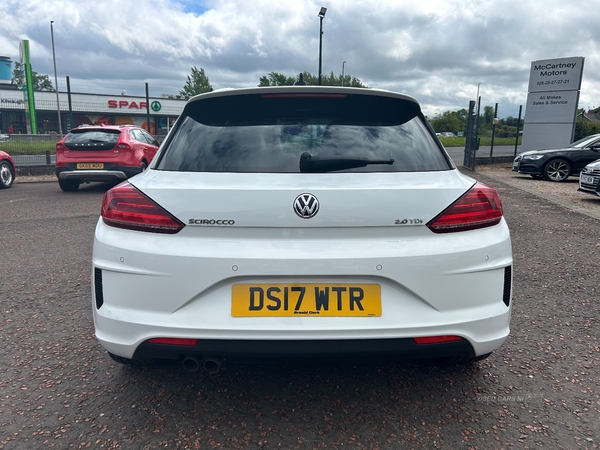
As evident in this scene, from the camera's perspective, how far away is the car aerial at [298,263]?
203 centimetres

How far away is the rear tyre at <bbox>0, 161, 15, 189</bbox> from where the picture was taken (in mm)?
12117

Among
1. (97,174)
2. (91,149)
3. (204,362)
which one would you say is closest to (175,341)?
(204,362)

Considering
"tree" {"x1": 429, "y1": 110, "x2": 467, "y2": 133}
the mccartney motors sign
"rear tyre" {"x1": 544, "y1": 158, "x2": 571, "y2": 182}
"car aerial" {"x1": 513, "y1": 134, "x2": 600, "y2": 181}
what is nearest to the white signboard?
the mccartney motors sign

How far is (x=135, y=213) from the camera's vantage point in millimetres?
2166

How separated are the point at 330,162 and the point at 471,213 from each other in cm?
68

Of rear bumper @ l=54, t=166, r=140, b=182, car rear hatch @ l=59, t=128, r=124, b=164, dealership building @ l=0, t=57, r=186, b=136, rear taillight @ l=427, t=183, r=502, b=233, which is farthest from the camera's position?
dealership building @ l=0, t=57, r=186, b=136

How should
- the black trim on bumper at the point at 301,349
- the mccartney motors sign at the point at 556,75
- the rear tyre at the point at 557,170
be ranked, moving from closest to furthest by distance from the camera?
the black trim on bumper at the point at 301,349, the rear tyre at the point at 557,170, the mccartney motors sign at the point at 556,75

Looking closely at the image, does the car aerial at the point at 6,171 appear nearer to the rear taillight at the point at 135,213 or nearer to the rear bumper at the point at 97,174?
the rear bumper at the point at 97,174

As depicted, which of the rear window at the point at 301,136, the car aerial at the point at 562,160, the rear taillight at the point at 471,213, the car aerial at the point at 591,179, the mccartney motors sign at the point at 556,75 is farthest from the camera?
the mccartney motors sign at the point at 556,75

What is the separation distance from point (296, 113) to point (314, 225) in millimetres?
696

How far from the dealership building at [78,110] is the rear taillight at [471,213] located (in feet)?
132

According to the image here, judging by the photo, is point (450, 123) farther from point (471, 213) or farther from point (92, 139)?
point (471, 213)

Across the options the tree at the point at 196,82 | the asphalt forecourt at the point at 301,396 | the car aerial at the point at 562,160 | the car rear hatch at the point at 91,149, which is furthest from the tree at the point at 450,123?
the asphalt forecourt at the point at 301,396

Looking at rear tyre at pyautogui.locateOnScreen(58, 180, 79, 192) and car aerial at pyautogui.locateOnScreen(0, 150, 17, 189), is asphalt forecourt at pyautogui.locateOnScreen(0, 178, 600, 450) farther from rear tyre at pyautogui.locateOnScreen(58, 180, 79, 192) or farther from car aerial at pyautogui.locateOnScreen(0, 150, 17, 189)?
car aerial at pyautogui.locateOnScreen(0, 150, 17, 189)
